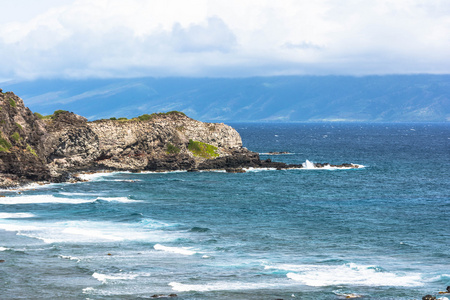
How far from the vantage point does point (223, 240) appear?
5919cm

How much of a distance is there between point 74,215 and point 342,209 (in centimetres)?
3532

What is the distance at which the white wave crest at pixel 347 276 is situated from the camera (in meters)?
44.3

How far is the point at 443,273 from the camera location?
47281 mm

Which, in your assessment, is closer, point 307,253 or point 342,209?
point 307,253

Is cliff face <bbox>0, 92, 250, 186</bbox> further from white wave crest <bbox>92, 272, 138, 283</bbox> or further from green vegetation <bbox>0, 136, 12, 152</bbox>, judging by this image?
white wave crest <bbox>92, 272, 138, 283</bbox>

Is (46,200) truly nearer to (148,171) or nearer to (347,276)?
(148,171)

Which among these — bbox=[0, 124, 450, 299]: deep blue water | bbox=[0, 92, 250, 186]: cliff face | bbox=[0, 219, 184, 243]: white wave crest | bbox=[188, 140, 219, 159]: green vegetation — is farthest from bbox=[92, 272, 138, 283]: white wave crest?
bbox=[188, 140, 219, 159]: green vegetation

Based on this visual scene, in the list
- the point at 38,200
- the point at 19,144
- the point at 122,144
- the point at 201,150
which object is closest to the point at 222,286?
the point at 38,200

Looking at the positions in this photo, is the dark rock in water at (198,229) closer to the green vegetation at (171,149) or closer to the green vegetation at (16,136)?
the green vegetation at (16,136)

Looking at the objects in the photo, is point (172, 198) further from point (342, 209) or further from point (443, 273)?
point (443, 273)

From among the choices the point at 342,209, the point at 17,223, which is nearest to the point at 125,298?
the point at 17,223

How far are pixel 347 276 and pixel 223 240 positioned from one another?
16.3 m

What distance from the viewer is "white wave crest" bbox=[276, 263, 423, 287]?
1745 inches

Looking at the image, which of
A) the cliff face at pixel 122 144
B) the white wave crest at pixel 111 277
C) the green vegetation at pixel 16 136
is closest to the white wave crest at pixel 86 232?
the white wave crest at pixel 111 277
